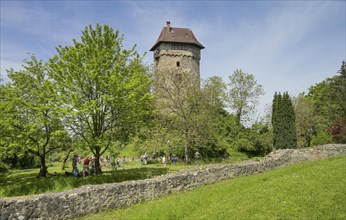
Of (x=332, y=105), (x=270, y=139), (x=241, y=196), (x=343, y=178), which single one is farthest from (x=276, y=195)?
(x=332, y=105)

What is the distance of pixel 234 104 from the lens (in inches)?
1907

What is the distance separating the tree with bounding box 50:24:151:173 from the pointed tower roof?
97.4 feet

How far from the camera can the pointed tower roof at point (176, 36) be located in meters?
50.4

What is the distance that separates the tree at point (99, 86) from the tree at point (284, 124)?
25200 mm

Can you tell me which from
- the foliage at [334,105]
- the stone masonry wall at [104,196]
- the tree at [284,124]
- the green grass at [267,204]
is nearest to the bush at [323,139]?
the tree at [284,124]

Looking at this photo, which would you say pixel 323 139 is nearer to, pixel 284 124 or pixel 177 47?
pixel 284 124

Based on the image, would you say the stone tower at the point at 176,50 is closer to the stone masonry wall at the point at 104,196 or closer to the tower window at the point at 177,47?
the tower window at the point at 177,47

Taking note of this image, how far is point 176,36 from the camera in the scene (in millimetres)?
51375

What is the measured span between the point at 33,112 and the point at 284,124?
32102mm

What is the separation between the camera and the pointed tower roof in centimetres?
5044

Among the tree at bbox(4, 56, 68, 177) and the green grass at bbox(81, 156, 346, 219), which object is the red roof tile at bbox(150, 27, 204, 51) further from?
the green grass at bbox(81, 156, 346, 219)

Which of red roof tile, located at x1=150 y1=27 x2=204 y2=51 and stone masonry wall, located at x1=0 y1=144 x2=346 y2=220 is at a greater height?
red roof tile, located at x1=150 y1=27 x2=204 y2=51

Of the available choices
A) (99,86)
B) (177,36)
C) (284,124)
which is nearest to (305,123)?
(284,124)

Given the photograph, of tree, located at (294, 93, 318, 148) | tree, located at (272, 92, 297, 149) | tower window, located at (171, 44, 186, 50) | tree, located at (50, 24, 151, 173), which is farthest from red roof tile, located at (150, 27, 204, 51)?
tree, located at (50, 24, 151, 173)
